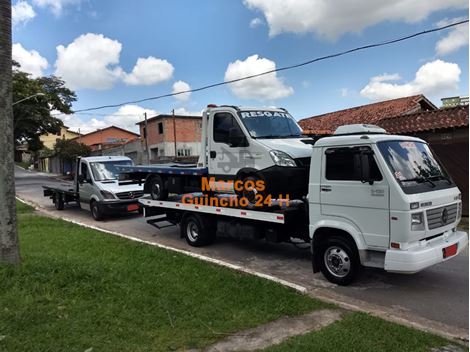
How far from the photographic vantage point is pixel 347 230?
5.74 metres

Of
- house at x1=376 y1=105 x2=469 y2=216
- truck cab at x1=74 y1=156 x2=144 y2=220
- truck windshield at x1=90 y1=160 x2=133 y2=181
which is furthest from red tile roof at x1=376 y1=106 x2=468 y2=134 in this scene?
truck windshield at x1=90 y1=160 x2=133 y2=181

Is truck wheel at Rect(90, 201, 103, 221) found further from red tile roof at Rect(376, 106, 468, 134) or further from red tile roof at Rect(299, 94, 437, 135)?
red tile roof at Rect(299, 94, 437, 135)

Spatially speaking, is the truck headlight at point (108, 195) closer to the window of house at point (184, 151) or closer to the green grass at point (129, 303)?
the green grass at point (129, 303)

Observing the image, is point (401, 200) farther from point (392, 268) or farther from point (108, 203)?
point (108, 203)

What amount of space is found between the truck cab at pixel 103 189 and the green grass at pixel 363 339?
9.13 metres

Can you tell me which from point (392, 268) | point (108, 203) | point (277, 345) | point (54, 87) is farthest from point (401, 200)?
point (54, 87)

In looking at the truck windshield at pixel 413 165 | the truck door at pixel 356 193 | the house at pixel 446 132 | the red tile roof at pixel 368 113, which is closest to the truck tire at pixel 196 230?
the truck door at pixel 356 193

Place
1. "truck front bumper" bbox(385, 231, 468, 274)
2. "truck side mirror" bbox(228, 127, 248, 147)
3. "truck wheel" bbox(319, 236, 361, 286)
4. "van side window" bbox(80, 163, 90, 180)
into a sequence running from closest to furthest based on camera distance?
"truck front bumper" bbox(385, 231, 468, 274)
"truck wheel" bbox(319, 236, 361, 286)
"truck side mirror" bbox(228, 127, 248, 147)
"van side window" bbox(80, 163, 90, 180)

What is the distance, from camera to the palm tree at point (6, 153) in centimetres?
529

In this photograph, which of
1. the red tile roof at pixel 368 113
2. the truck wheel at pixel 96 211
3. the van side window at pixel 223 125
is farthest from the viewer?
the red tile roof at pixel 368 113

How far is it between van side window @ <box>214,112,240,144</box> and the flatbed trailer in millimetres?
1174

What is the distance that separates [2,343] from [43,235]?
247 inches

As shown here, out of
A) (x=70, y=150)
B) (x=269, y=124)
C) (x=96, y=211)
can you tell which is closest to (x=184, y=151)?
(x=70, y=150)

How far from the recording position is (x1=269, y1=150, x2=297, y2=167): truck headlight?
275 inches
